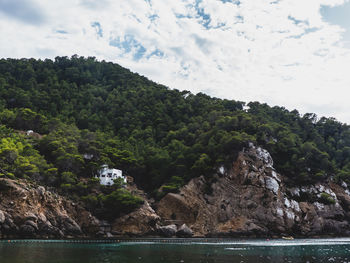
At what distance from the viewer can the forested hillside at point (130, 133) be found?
7869cm

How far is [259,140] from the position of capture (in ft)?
329

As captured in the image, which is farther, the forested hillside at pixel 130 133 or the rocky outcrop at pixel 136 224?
the forested hillside at pixel 130 133

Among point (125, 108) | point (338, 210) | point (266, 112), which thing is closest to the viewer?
point (338, 210)

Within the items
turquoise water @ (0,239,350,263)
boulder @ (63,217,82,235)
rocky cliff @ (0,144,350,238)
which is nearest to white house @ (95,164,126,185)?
rocky cliff @ (0,144,350,238)

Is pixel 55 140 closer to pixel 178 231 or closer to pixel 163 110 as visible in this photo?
pixel 178 231

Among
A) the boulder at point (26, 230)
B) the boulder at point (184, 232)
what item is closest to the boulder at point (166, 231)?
the boulder at point (184, 232)

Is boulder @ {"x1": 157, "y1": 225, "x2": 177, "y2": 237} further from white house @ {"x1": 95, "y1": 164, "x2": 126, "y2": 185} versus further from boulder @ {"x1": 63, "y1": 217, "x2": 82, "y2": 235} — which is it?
boulder @ {"x1": 63, "y1": 217, "x2": 82, "y2": 235}

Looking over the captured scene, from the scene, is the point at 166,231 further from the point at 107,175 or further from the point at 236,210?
the point at 236,210

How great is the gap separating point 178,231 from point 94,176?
943 inches

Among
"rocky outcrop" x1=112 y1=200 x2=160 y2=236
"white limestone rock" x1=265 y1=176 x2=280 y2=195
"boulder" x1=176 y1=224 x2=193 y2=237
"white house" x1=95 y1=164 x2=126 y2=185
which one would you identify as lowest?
"boulder" x1=176 y1=224 x2=193 y2=237

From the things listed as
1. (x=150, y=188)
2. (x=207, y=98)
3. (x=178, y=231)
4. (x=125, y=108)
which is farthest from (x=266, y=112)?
(x=178, y=231)

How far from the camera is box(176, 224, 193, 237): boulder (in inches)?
2984

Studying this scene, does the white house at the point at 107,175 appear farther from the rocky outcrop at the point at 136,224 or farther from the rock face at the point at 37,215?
the rock face at the point at 37,215

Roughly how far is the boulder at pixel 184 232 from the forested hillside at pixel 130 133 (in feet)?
35.3
